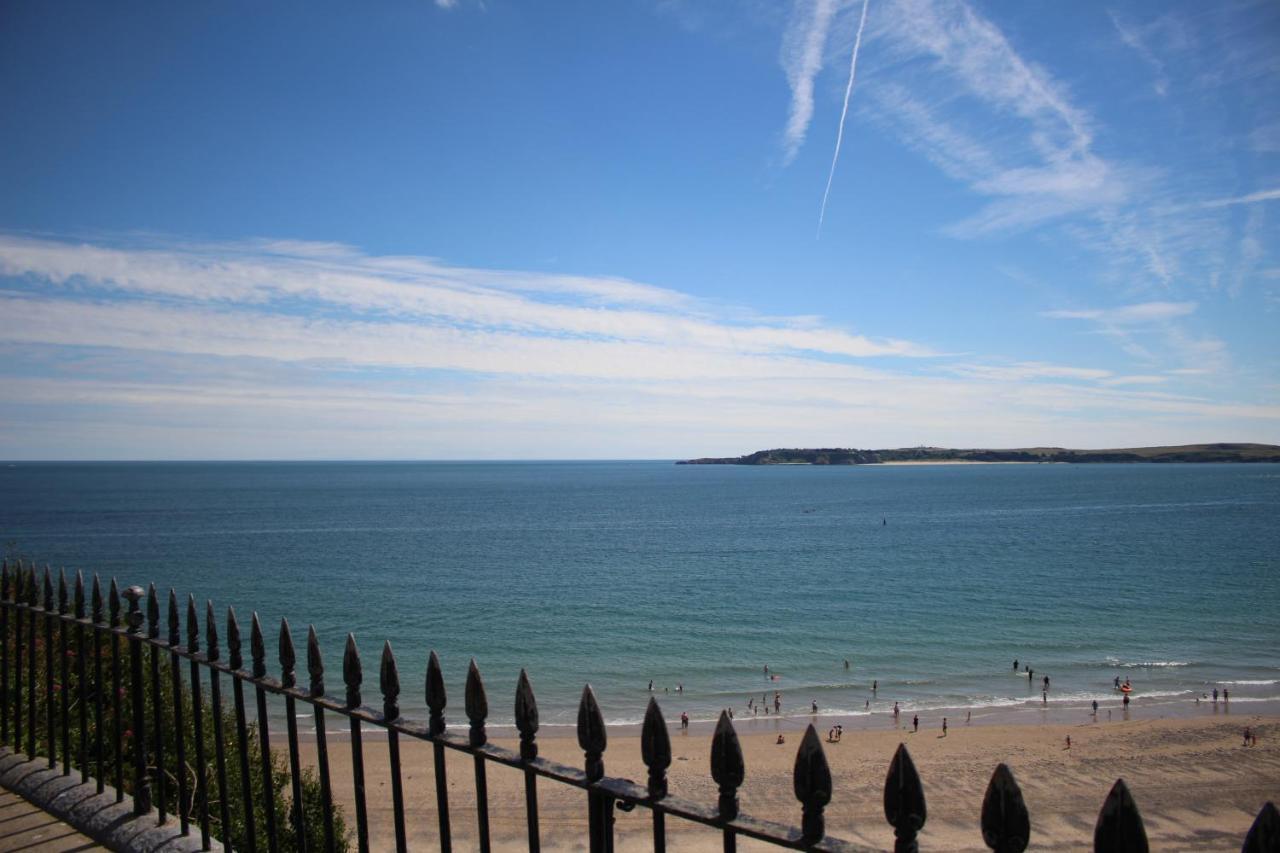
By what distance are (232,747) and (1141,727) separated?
96.0 feet

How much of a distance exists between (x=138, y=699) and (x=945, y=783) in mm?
23338

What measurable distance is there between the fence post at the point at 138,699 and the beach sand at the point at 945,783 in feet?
49.3

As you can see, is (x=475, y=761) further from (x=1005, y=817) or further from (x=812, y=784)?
(x=1005, y=817)

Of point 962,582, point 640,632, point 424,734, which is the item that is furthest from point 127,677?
point 962,582

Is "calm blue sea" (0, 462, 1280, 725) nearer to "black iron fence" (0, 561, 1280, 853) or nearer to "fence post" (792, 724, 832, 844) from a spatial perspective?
"black iron fence" (0, 561, 1280, 853)

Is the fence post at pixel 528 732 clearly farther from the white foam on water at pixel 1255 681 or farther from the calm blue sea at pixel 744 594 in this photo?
the white foam on water at pixel 1255 681

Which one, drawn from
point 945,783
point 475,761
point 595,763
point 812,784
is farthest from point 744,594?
point 812,784

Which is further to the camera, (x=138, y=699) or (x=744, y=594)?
(x=744, y=594)

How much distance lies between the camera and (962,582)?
55531 mm

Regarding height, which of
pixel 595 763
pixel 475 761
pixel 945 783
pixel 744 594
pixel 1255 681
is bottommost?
pixel 1255 681

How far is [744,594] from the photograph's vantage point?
50875mm

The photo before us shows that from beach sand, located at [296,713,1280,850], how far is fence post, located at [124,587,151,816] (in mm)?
15036

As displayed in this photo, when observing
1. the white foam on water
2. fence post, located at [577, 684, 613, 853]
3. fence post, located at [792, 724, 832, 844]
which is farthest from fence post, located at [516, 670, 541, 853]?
the white foam on water

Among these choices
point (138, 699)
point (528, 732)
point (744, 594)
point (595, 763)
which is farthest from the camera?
point (744, 594)
